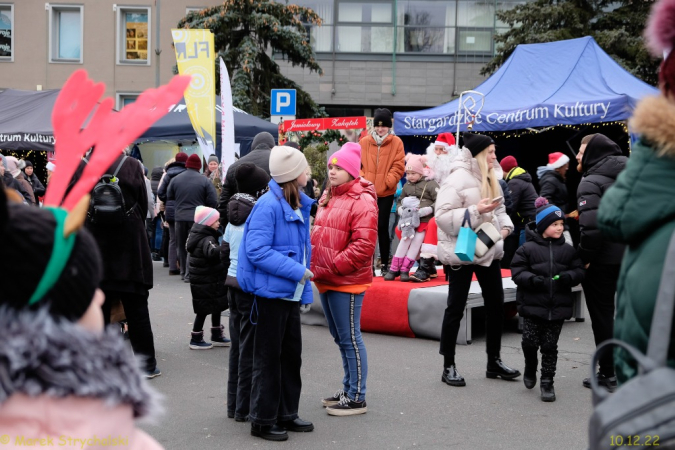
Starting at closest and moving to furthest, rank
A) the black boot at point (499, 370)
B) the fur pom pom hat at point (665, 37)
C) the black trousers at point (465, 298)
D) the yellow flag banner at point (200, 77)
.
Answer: the fur pom pom hat at point (665, 37) → the black trousers at point (465, 298) → the black boot at point (499, 370) → the yellow flag banner at point (200, 77)

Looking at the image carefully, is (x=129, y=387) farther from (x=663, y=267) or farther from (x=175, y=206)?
(x=175, y=206)

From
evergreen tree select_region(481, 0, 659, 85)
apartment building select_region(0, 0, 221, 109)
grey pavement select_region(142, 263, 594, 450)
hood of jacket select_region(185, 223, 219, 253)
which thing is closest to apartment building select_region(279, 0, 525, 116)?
evergreen tree select_region(481, 0, 659, 85)

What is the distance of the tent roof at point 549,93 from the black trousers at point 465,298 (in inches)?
275

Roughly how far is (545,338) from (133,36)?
28.0 m

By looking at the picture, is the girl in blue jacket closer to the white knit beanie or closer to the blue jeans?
the white knit beanie

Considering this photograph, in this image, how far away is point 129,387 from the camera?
1781 millimetres

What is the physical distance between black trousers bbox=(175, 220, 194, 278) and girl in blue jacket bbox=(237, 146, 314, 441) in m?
7.67

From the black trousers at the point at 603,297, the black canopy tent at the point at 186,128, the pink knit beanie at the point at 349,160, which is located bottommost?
the black trousers at the point at 603,297

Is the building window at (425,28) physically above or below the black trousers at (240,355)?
above

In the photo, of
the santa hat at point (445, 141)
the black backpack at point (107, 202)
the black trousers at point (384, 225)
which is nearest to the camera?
the black backpack at point (107, 202)

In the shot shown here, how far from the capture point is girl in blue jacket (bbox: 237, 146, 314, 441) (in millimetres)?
5148

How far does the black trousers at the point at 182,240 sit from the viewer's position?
12984 mm

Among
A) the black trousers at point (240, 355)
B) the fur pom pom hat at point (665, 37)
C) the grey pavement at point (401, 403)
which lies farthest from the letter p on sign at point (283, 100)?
the fur pom pom hat at point (665, 37)

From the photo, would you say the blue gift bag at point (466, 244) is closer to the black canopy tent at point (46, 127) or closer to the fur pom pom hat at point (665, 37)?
the fur pom pom hat at point (665, 37)
